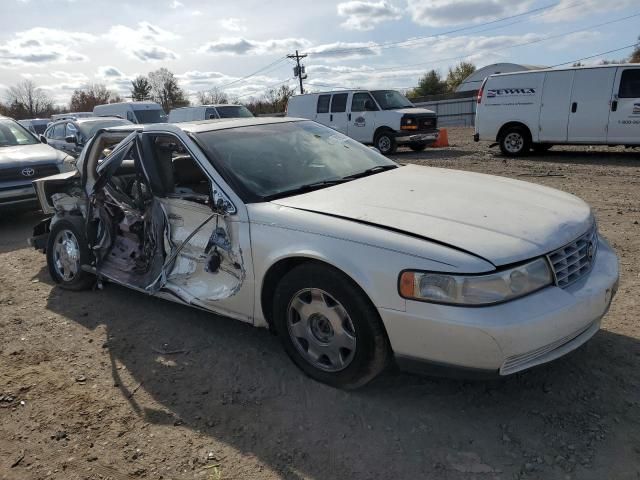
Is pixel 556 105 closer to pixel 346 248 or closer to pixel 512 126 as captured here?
pixel 512 126

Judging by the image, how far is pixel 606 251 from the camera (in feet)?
10.6

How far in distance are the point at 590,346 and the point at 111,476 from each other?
A: 2.92 metres

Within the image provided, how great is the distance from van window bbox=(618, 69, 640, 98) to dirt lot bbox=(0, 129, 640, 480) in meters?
8.62

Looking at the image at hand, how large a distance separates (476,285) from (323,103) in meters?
14.1

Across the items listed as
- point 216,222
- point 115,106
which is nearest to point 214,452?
point 216,222

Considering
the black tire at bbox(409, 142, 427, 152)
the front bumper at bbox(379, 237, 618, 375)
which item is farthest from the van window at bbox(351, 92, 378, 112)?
the front bumper at bbox(379, 237, 618, 375)

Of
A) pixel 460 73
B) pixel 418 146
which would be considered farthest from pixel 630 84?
pixel 460 73

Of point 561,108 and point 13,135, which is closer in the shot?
point 13,135

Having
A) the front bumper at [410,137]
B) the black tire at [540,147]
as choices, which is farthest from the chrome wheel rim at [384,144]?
the black tire at [540,147]

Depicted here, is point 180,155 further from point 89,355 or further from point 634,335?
point 634,335

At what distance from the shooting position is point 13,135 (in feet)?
29.6

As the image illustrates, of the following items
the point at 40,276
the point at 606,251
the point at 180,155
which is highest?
the point at 180,155

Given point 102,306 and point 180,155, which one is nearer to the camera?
point 180,155

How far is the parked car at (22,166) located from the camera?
7699 mm
